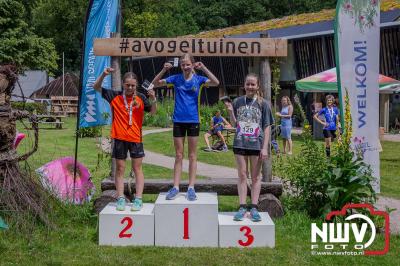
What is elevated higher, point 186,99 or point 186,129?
point 186,99

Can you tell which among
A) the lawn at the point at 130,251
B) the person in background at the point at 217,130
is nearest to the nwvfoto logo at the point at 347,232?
the lawn at the point at 130,251

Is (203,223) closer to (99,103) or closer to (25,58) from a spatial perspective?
(99,103)

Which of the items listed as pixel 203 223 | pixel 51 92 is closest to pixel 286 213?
pixel 203 223

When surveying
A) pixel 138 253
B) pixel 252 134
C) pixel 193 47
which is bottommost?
pixel 138 253

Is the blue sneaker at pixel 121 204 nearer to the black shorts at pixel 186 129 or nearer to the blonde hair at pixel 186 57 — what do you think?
the black shorts at pixel 186 129

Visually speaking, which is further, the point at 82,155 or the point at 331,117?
the point at 82,155

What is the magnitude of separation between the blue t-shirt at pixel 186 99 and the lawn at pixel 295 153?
4.61m

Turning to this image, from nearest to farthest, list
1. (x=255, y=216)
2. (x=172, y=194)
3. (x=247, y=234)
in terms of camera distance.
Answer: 1. (x=247, y=234)
2. (x=255, y=216)
3. (x=172, y=194)

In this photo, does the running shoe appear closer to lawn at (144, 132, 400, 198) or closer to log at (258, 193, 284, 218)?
log at (258, 193, 284, 218)

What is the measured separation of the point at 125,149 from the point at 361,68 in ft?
13.3

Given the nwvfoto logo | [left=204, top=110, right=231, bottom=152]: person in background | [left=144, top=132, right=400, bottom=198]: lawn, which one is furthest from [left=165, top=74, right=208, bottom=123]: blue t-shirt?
[left=204, top=110, right=231, bottom=152]: person in background

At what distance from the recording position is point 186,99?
22.7 feet

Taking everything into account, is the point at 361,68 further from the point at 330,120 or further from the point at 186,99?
the point at 330,120

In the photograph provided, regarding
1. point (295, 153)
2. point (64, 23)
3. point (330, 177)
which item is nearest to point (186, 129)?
point (330, 177)
